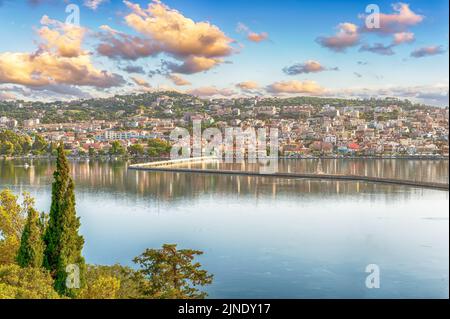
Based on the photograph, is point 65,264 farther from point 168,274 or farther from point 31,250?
point 168,274

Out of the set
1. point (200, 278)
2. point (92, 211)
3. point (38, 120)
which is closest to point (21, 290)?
point (200, 278)

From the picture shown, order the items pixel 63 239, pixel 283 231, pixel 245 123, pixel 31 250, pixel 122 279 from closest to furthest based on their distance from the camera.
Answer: pixel 31 250 < pixel 63 239 < pixel 122 279 < pixel 283 231 < pixel 245 123

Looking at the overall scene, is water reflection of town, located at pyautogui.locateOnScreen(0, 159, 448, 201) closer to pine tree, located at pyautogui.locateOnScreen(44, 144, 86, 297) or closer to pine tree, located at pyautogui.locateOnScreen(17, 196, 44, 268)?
pine tree, located at pyautogui.locateOnScreen(44, 144, 86, 297)

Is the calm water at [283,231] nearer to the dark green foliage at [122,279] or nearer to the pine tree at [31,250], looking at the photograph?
the dark green foliage at [122,279]

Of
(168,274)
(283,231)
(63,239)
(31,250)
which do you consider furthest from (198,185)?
(31,250)

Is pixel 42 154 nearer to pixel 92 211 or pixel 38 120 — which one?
pixel 38 120

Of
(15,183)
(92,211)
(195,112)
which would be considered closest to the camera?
(92,211)
